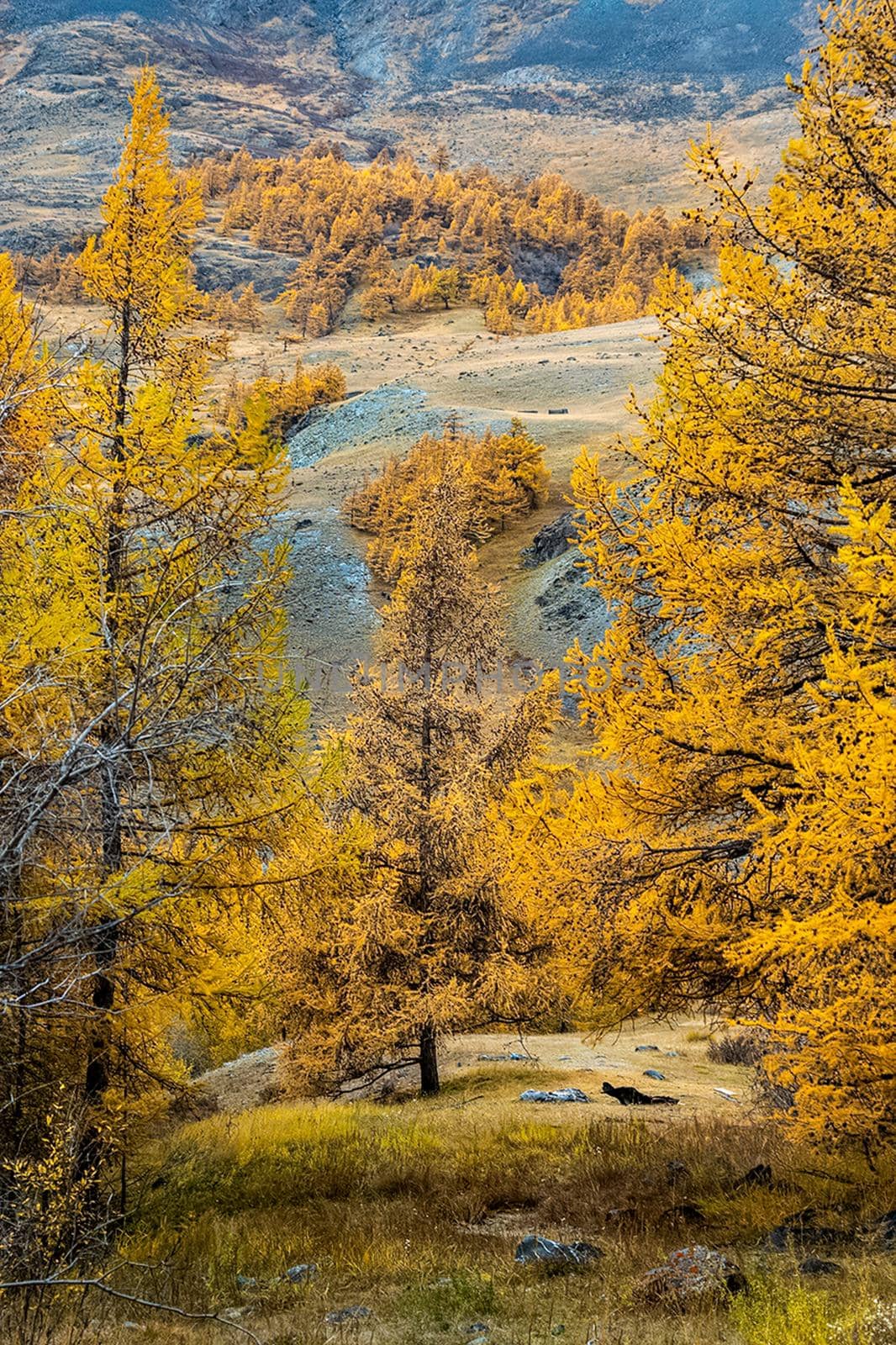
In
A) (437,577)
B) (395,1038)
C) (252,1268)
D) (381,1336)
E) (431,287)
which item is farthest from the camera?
(431,287)

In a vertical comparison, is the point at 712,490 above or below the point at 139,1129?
above

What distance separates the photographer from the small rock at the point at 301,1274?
A: 529cm

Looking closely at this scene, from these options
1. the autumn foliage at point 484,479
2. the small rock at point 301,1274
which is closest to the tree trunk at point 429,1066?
the small rock at point 301,1274

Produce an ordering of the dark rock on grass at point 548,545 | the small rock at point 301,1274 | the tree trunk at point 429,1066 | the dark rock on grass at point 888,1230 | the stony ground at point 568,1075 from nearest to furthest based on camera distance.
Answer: the dark rock on grass at point 888,1230 → the small rock at point 301,1274 → the stony ground at point 568,1075 → the tree trunk at point 429,1066 → the dark rock on grass at point 548,545

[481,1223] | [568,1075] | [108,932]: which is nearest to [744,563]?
[481,1223]

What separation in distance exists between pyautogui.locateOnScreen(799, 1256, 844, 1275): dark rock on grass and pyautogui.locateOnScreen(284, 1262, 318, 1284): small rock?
9.50 feet

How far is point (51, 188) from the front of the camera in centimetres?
18775

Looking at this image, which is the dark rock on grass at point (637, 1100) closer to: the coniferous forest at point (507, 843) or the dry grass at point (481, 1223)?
the coniferous forest at point (507, 843)

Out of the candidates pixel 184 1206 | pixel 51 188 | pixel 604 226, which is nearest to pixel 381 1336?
pixel 184 1206

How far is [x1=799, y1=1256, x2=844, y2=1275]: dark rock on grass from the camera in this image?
430cm

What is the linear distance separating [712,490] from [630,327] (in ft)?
368

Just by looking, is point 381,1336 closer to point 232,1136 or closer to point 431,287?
point 232,1136

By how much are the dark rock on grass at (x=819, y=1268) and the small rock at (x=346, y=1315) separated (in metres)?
2.28

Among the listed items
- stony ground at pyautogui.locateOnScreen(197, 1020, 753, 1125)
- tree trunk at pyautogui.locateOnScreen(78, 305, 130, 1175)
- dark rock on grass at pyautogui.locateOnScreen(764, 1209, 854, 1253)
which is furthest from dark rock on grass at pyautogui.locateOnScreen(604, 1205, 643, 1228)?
stony ground at pyautogui.locateOnScreen(197, 1020, 753, 1125)
